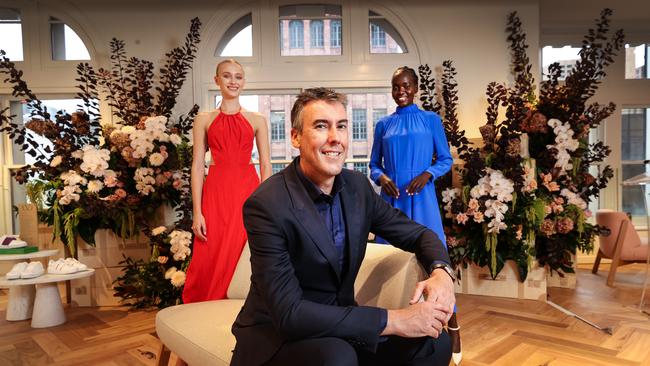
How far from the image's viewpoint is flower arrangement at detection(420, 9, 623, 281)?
3.66 m

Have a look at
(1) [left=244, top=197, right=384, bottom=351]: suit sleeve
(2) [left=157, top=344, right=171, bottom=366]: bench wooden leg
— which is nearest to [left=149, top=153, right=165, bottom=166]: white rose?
(2) [left=157, top=344, right=171, bottom=366]: bench wooden leg

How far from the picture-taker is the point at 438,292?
1294 millimetres

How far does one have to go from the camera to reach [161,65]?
447 centimetres

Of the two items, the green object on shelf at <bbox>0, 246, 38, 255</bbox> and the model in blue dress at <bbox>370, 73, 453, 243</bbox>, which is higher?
the model in blue dress at <bbox>370, 73, 453, 243</bbox>

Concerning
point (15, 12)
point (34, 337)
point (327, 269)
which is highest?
point (15, 12)

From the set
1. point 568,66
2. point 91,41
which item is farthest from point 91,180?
point 568,66

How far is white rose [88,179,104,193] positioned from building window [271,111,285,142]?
1832 mm

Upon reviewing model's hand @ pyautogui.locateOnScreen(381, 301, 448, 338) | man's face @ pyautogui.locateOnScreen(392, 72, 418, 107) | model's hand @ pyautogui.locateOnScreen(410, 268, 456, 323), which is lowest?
model's hand @ pyautogui.locateOnScreen(381, 301, 448, 338)

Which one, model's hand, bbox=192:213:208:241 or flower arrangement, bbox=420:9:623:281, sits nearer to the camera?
model's hand, bbox=192:213:208:241

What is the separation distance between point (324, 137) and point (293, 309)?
52 cm

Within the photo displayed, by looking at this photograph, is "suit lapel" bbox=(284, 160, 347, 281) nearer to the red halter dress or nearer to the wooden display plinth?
the red halter dress

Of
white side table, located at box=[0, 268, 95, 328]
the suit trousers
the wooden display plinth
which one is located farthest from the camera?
the wooden display plinth

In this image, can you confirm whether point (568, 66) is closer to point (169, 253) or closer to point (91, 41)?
point (169, 253)

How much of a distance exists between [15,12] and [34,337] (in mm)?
3473
